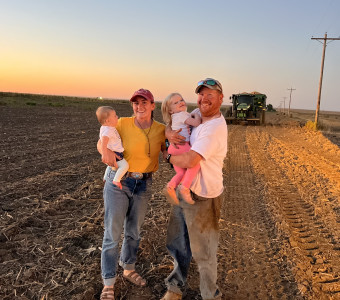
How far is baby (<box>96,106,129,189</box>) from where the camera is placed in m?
2.94

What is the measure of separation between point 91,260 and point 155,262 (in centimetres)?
78

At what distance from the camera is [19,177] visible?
7.46 meters

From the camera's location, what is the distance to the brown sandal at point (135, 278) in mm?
3436

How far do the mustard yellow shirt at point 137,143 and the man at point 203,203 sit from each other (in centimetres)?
36

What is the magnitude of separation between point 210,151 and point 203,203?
0.52 meters

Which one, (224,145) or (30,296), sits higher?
(224,145)

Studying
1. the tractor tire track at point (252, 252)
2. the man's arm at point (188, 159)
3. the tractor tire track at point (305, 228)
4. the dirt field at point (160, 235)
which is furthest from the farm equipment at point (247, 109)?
the man's arm at point (188, 159)

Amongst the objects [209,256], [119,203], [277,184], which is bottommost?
[277,184]

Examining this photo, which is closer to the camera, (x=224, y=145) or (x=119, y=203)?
(x=224, y=145)

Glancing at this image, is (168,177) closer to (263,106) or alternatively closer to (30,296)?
(30,296)

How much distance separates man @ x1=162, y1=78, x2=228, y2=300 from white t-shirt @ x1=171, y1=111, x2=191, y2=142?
7cm

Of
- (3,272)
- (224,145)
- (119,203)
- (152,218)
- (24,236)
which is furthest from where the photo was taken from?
(152,218)

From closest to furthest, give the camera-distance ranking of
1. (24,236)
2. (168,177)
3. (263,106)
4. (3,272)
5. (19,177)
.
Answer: (3,272), (24,236), (19,177), (168,177), (263,106)

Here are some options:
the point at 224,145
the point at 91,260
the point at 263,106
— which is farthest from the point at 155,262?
the point at 263,106
